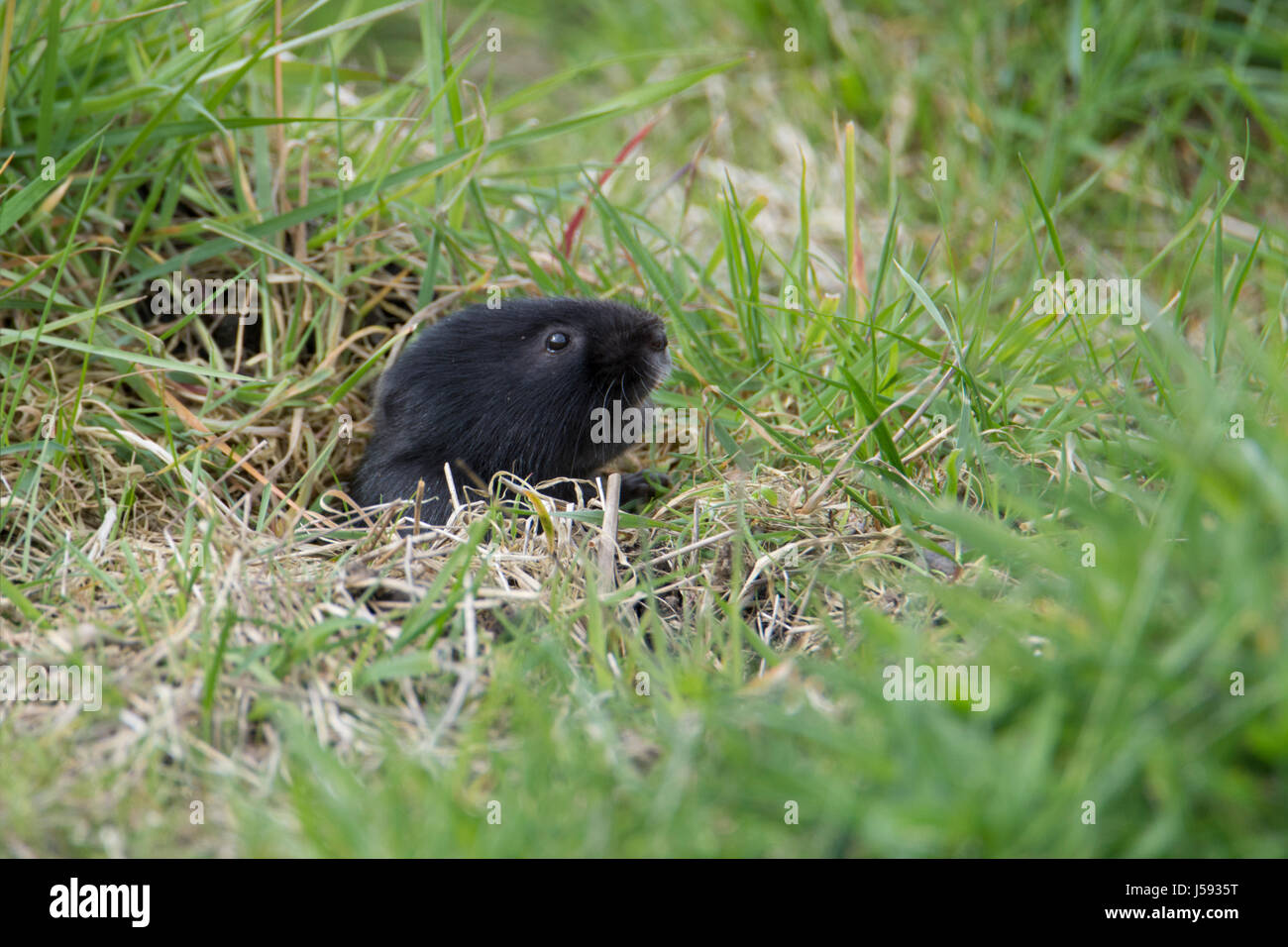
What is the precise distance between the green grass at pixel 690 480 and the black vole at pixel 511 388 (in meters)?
0.25

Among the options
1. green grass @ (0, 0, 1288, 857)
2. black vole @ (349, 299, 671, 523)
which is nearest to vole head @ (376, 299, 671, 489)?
black vole @ (349, 299, 671, 523)

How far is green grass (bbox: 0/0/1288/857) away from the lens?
1.96m

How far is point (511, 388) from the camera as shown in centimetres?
393

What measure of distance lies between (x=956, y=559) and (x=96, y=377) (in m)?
2.95

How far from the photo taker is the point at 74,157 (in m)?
3.65

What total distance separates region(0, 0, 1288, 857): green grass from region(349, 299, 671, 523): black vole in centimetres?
25

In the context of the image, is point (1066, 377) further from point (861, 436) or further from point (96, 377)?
point (96, 377)

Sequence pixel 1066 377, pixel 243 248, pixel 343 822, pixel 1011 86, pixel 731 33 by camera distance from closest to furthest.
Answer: pixel 343 822 → pixel 1066 377 → pixel 243 248 → pixel 1011 86 → pixel 731 33

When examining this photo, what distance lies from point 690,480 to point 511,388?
0.70 metres

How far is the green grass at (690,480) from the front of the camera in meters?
1.96

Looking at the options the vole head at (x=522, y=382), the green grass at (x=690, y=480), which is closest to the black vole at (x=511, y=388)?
the vole head at (x=522, y=382)

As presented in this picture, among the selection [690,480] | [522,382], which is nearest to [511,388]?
[522,382]

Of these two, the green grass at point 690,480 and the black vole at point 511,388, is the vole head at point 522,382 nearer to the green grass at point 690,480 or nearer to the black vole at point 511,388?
the black vole at point 511,388

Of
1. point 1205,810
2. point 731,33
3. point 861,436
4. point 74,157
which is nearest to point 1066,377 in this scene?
point 861,436
